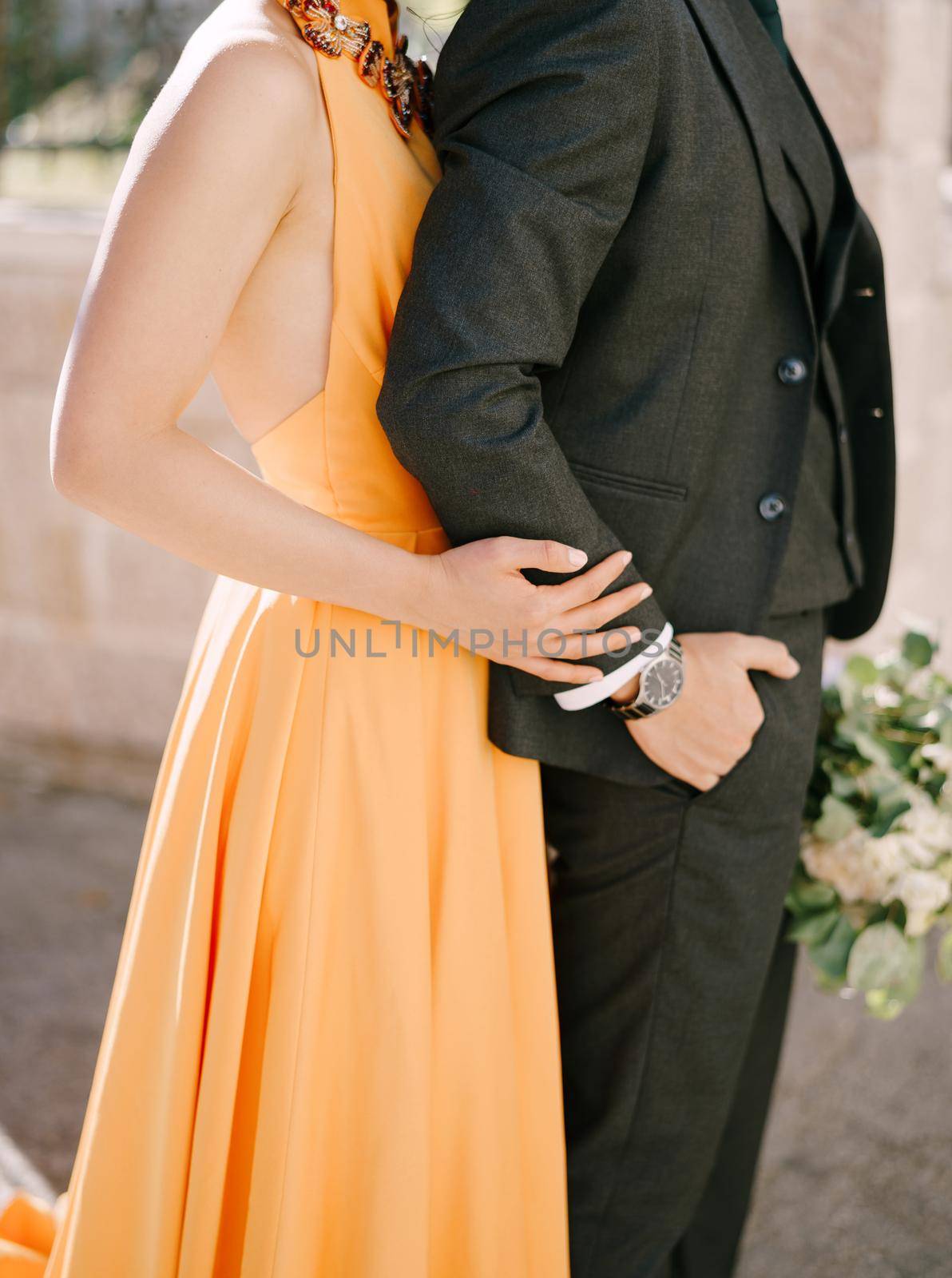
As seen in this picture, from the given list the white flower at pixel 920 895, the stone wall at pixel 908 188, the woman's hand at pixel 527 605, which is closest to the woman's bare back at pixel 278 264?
the woman's hand at pixel 527 605

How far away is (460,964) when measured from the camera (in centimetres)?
136

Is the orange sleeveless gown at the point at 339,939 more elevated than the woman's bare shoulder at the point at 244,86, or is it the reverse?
the woman's bare shoulder at the point at 244,86

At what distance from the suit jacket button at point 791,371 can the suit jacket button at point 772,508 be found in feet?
0.46

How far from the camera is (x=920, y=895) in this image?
65.0 inches


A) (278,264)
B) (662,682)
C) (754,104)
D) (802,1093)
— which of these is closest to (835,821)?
(662,682)

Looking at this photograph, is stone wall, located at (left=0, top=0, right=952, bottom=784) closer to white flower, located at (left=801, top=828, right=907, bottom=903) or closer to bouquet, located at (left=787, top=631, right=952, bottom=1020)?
bouquet, located at (left=787, top=631, right=952, bottom=1020)

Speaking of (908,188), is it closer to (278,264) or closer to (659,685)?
(659,685)

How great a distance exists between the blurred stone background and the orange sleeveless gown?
1.04 meters

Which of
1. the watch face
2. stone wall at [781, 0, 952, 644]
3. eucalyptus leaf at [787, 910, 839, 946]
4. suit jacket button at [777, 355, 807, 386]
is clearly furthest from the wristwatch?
stone wall at [781, 0, 952, 644]

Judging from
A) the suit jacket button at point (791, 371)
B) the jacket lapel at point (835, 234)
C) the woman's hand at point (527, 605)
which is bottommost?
the woman's hand at point (527, 605)

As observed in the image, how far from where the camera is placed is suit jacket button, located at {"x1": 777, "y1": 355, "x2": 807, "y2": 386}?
55.4 inches

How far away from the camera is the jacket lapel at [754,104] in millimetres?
1283

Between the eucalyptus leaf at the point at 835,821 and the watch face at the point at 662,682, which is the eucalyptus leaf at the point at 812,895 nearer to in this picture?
the eucalyptus leaf at the point at 835,821

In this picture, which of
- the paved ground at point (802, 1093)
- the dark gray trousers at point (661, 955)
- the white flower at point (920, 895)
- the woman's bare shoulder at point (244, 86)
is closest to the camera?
the woman's bare shoulder at point (244, 86)
